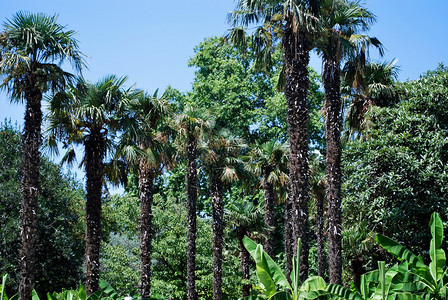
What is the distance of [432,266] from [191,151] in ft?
58.4

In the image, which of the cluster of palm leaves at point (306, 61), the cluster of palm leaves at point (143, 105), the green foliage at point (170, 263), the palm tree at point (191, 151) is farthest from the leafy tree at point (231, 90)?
the cluster of palm leaves at point (306, 61)

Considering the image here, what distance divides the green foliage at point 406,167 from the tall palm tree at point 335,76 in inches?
75.6

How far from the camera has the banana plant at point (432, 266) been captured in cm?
509

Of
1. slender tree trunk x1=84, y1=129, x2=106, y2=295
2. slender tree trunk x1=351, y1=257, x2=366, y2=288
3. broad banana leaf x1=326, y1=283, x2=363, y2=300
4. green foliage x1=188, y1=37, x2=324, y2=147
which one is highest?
green foliage x1=188, y1=37, x2=324, y2=147

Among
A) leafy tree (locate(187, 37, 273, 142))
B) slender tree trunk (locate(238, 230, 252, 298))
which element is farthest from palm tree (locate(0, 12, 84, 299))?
leafy tree (locate(187, 37, 273, 142))

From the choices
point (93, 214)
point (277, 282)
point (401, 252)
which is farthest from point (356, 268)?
point (277, 282)

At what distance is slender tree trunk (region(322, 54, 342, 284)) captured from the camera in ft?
→ 50.4

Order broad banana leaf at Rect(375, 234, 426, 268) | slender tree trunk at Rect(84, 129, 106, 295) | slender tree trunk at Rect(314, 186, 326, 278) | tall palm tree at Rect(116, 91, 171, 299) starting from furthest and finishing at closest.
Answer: slender tree trunk at Rect(314, 186, 326, 278)
tall palm tree at Rect(116, 91, 171, 299)
slender tree trunk at Rect(84, 129, 106, 295)
broad banana leaf at Rect(375, 234, 426, 268)

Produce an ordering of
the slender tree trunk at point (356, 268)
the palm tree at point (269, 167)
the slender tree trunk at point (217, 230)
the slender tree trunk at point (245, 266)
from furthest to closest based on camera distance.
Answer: the slender tree trunk at point (245, 266)
the palm tree at point (269, 167)
the slender tree trunk at point (356, 268)
the slender tree trunk at point (217, 230)

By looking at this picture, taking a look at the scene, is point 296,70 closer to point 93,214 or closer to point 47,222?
point 93,214

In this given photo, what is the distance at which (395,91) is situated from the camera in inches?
831

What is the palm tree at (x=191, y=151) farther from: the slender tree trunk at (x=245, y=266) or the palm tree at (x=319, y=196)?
the palm tree at (x=319, y=196)

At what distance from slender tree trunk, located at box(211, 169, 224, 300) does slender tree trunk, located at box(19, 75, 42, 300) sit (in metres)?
11.9

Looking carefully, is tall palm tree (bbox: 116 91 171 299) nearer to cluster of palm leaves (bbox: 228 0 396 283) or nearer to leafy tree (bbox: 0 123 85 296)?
A: cluster of palm leaves (bbox: 228 0 396 283)
